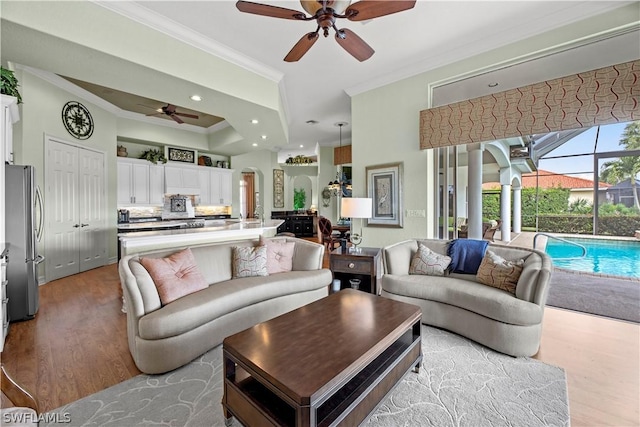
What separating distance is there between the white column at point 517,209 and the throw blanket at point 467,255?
6152mm

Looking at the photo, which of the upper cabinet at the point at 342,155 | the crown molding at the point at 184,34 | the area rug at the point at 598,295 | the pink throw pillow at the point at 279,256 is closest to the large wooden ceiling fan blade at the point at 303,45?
the crown molding at the point at 184,34

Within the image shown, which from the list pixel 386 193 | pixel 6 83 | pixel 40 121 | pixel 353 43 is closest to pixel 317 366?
pixel 353 43

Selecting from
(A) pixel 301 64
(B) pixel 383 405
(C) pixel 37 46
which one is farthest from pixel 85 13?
(B) pixel 383 405

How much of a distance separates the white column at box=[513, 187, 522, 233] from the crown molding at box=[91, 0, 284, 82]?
7639 mm

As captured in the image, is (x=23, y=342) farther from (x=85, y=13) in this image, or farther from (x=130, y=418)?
(x=85, y=13)

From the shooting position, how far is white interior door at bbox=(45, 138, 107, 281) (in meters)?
4.40

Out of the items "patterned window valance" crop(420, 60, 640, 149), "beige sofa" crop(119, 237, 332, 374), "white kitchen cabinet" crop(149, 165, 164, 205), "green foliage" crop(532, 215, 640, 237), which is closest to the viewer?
"beige sofa" crop(119, 237, 332, 374)

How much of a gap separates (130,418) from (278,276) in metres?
1.68

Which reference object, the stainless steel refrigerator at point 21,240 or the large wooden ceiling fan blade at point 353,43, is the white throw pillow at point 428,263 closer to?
the large wooden ceiling fan blade at point 353,43

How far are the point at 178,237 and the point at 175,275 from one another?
5.07ft

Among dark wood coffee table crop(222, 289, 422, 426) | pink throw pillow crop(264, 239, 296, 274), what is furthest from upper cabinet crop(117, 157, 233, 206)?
dark wood coffee table crop(222, 289, 422, 426)

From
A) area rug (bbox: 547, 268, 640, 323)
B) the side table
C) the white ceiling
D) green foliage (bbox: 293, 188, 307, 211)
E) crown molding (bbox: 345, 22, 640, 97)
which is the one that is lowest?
area rug (bbox: 547, 268, 640, 323)

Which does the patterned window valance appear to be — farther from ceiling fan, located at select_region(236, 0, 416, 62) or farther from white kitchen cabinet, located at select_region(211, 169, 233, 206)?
white kitchen cabinet, located at select_region(211, 169, 233, 206)

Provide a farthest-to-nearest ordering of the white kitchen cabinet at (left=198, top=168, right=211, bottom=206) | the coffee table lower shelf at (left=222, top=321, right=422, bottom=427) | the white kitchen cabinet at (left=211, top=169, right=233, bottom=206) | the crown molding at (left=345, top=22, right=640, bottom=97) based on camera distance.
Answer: the white kitchen cabinet at (left=211, top=169, right=233, bottom=206) < the white kitchen cabinet at (left=198, top=168, right=211, bottom=206) < the crown molding at (left=345, top=22, right=640, bottom=97) < the coffee table lower shelf at (left=222, top=321, right=422, bottom=427)
